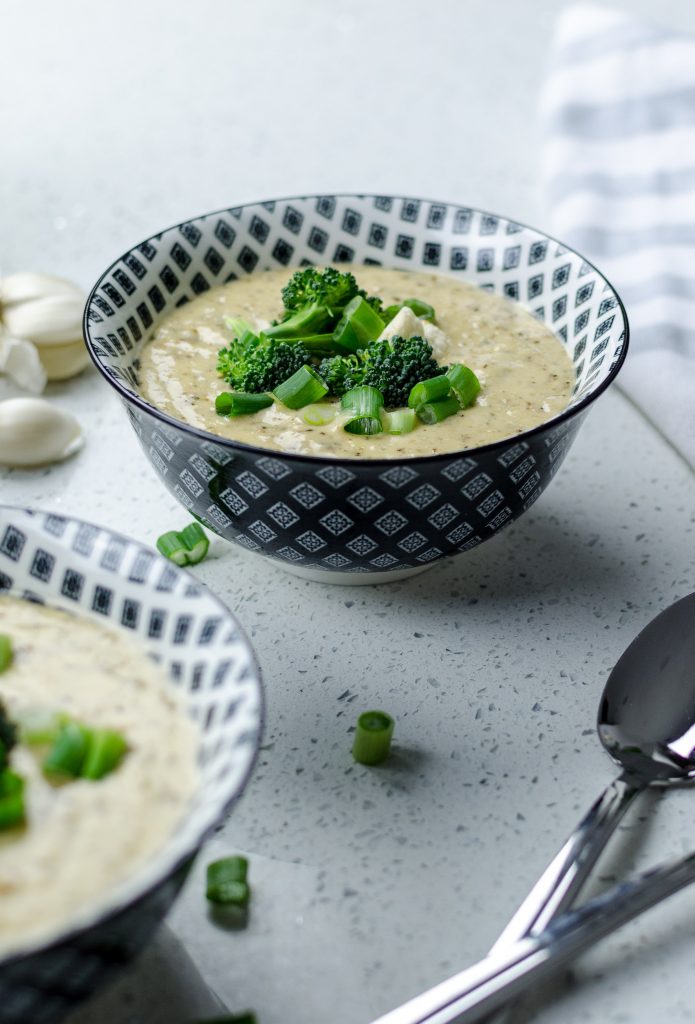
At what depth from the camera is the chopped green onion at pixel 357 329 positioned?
219cm

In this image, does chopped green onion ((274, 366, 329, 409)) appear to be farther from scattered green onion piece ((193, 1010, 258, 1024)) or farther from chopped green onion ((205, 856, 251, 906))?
scattered green onion piece ((193, 1010, 258, 1024))

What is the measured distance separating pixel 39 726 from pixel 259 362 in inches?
32.8

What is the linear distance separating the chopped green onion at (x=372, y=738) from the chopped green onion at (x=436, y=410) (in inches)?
19.8

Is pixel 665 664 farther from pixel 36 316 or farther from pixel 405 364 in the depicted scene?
pixel 36 316

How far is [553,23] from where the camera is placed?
4.63m

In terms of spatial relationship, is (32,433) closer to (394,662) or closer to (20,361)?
(20,361)

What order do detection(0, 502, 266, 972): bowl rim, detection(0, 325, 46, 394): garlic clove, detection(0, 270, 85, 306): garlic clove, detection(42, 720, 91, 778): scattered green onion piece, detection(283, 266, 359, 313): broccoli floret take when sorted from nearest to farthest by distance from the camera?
detection(0, 502, 266, 972): bowl rim
detection(42, 720, 91, 778): scattered green onion piece
detection(283, 266, 359, 313): broccoli floret
detection(0, 325, 46, 394): garlic clove
detection(0, 270, 85, 306): garlic clove

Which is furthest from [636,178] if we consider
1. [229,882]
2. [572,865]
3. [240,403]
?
[229,882]

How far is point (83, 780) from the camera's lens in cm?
137

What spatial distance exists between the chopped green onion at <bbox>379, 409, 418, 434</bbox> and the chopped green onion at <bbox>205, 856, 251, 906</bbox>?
74 cm

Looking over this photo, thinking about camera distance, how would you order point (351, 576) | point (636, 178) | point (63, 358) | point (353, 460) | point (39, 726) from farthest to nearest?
1. point (636, 178)
2. point (63, 358)
3. point (351, 576)
4. point (353, 460)
5. point (39, 726)

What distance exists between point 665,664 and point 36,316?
1561 millimetres

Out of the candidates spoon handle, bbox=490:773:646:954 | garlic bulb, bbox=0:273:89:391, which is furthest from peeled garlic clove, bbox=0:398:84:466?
spoon handle, bbox=490:773:646:954

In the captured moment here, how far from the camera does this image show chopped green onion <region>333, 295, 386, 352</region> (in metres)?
2.19
